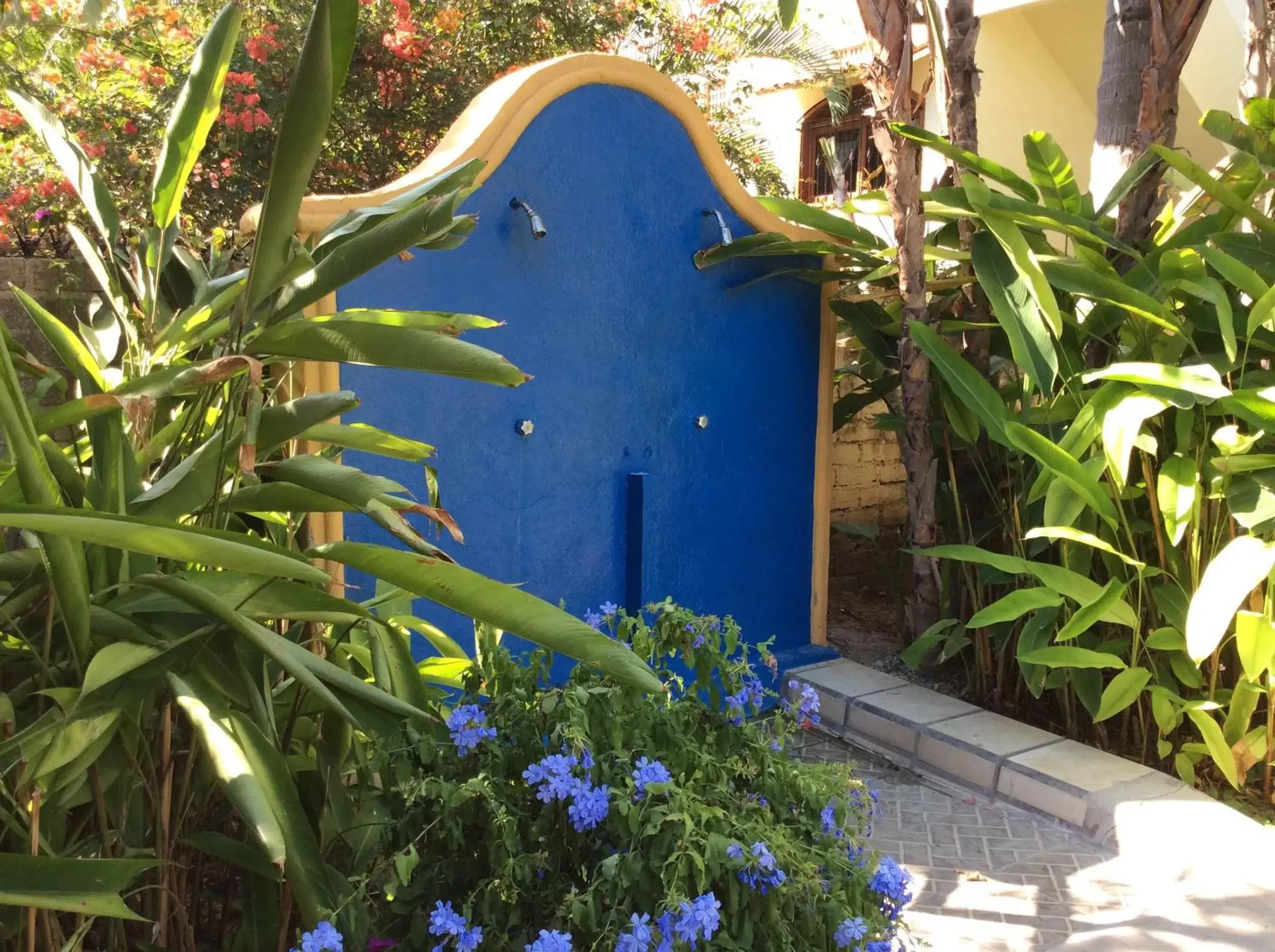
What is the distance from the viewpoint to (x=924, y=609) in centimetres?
465

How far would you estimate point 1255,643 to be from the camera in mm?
3334

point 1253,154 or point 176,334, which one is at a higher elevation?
point 1253,154

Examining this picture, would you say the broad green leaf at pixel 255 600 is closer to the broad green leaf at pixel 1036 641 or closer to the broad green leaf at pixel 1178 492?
the broad green leaf at pixel 1036 641

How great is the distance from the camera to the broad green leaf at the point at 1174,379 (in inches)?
129

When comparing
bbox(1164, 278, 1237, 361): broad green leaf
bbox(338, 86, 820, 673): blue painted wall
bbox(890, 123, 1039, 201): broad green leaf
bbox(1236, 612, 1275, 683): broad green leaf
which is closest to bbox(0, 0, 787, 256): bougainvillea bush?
bbox(338, 86, 820, 673): blue painted wall

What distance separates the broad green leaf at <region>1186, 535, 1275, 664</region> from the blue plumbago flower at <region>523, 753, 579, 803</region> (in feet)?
7.58

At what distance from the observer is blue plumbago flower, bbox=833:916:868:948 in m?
1.74

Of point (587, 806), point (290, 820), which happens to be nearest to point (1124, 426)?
point (587, 806)

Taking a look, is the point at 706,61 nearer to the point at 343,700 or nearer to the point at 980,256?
Answer: the point at 980,256

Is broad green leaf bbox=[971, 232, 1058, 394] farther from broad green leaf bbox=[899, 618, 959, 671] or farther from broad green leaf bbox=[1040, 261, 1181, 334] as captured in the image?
broad green leaf bbox=[899, 618, 959, 671]

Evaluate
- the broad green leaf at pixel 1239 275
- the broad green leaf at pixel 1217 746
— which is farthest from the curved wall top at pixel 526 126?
the broad green leaf at pixel 1217 746

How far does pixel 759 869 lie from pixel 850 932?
0.72 ft

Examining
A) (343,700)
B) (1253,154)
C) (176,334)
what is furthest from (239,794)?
(1253,154)

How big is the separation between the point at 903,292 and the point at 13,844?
12.3 feet
